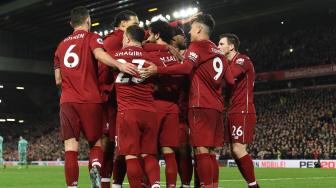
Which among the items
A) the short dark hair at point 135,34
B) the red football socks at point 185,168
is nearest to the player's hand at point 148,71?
the short dark hair at point 135,34

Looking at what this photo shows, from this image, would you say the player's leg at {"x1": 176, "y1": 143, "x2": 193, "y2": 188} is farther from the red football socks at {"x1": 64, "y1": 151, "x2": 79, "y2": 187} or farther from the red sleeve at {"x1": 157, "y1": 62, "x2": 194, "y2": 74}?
the red football socks at {"x1": 64, "y1": 151, "x2": 79, "y2": 187}

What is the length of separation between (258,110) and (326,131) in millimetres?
7721

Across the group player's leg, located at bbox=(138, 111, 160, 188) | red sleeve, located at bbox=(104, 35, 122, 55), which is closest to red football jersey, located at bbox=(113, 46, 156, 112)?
player's leg, located at bbox=(138, 111, 160, 188)

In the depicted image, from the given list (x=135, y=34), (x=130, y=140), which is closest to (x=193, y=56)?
(x=135, y=34)

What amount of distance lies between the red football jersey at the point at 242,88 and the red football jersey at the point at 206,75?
91 cm

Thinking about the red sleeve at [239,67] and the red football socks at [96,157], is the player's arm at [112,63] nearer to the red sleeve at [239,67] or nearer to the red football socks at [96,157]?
the red football socks at [96,157]

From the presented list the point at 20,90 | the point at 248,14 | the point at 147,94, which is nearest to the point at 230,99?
the point at 147,94

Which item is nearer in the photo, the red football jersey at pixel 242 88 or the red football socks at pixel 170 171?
the red football socks at pixel 170 171

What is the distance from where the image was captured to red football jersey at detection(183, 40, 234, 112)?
6.96 m

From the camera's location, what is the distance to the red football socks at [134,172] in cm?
623

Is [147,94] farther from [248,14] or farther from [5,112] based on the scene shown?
[5,112]

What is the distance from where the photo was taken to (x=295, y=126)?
30.8 m

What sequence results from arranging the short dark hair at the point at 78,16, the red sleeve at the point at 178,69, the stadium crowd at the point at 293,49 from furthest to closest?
the stadium crowd at the point at 293,49 < the short dark hair at the point at 78,16 < the red sleeve at the point at 178,69

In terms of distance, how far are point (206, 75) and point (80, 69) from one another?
1.65m
